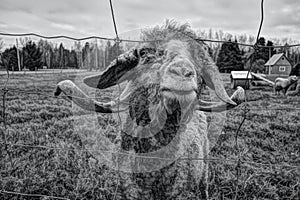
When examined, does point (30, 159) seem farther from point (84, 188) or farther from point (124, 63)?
point (124, 63)

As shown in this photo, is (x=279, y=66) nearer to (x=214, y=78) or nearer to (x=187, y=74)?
(x=214, y=78)

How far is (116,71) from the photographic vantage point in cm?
224

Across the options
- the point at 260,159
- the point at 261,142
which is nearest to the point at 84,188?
the point at 260,159

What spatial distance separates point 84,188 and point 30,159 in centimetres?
121

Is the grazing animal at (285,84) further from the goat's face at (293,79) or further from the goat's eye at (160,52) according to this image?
the goat's eye at (160,52)

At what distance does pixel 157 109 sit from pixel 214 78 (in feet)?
1.99

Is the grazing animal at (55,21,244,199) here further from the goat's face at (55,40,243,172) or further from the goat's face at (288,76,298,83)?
the goat's face at (288,76,298,83)

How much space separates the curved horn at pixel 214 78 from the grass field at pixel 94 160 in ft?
1.75

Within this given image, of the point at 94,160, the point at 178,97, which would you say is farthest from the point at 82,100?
the point at 94,160

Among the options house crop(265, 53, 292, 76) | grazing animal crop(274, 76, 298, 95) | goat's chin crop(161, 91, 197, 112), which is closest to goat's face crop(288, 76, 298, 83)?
grazing animal crop(274, 76, 298, 95)

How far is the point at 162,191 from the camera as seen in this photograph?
2.20 m

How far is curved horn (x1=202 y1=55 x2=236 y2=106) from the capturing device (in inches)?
86.7

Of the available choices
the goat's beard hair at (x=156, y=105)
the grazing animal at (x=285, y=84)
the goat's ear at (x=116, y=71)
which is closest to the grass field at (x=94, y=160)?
the goat's ear at (x=116, y=71)

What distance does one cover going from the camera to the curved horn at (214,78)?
2.20 m
